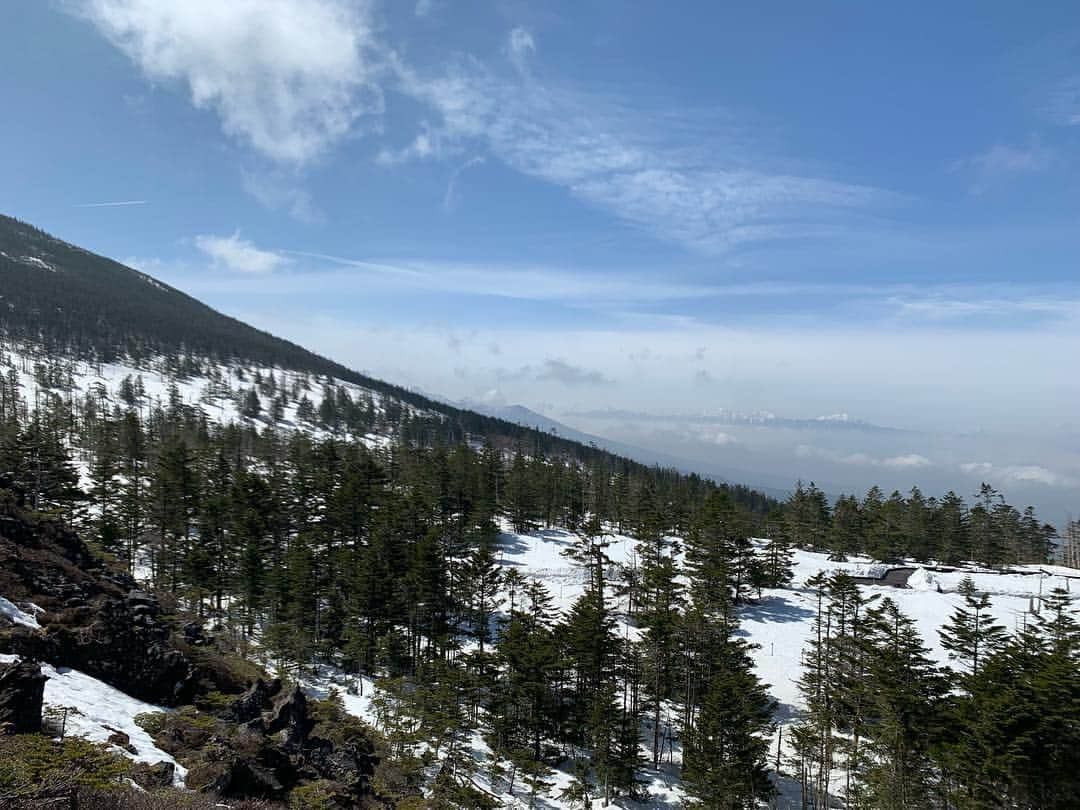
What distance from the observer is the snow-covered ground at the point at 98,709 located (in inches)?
588

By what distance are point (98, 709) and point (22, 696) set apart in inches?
194

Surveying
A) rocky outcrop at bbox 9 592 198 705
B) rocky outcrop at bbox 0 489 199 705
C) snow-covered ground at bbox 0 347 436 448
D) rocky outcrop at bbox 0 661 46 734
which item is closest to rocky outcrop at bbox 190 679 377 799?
rocky outcrop at bbox 9 592 198 705

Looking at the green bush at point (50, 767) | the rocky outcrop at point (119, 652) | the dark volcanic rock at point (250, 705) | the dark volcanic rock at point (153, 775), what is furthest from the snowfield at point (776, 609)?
the green bush at point (50, 767)

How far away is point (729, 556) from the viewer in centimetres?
5394

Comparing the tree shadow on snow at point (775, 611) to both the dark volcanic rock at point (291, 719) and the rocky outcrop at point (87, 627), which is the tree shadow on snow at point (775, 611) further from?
the rocky outcrop at point (87, 627)

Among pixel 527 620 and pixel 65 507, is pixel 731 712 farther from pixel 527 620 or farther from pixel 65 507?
pixel 65 507

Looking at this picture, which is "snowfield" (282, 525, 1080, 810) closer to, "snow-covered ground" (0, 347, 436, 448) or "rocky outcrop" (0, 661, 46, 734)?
"rocky outcrop" (0, 661, 46, 734)

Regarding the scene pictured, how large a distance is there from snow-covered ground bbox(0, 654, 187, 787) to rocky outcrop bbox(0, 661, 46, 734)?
1.42m

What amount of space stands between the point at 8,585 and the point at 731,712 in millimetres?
36542

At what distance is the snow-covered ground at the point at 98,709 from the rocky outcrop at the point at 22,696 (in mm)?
1421

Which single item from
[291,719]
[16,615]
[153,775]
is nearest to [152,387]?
[16,615]

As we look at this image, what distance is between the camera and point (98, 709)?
17078mm

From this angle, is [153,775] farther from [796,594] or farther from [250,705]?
[796,594]

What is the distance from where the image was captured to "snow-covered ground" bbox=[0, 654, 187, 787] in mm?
14945
